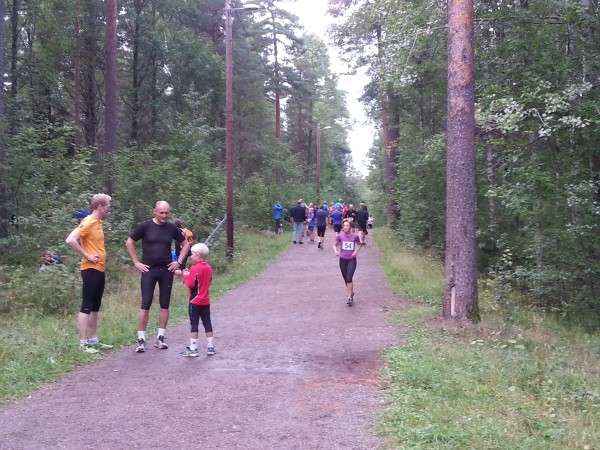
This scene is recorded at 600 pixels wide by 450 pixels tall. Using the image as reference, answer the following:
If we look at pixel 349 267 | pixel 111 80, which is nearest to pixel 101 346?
pixel 349 267

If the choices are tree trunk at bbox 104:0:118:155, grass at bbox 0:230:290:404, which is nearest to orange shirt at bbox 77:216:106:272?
grass at bbox 0:230:290:404

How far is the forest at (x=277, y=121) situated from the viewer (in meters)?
11.3

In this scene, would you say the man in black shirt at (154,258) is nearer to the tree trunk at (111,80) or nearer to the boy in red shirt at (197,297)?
the boy in red shirt at (197,297)

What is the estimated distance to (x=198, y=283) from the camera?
726 centimetres

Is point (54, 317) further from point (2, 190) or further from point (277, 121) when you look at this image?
point (277, 121)

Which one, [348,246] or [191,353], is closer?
[191,353]

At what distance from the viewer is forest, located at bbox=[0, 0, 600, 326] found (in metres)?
11.3

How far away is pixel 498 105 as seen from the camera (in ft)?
33.9

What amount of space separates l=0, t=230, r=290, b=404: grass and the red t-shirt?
142 centimetres

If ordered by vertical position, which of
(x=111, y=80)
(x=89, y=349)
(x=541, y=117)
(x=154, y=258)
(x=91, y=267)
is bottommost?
(x=89, y=349)

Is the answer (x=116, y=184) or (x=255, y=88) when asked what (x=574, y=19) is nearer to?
(x=116, y=184)

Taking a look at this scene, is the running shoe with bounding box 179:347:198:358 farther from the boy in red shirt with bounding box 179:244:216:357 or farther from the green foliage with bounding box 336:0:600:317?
the green foliage with bounding box 336:0:600:317

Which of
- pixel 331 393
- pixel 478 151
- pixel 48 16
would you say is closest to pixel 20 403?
pixel 331 393

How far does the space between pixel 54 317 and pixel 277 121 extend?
3585cm
